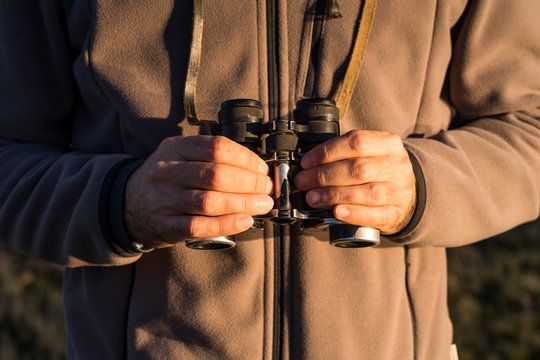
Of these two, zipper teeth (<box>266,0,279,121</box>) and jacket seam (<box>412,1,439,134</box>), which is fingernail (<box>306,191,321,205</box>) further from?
jacket seam (<box>412,1,439,134</box>)

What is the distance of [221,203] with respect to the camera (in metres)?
1.29

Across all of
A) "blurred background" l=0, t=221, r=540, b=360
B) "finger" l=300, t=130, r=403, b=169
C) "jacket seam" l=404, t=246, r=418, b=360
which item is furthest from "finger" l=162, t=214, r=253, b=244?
"blurred background" l=0, t=221, r=540, b=360

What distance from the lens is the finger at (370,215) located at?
1300 mm

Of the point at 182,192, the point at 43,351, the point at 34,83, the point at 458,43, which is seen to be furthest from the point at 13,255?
the point at 458,43

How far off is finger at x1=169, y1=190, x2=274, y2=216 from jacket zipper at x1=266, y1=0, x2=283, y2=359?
258mm

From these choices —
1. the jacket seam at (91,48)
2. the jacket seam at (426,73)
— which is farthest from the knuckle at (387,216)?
the jacket seam at (91,48)

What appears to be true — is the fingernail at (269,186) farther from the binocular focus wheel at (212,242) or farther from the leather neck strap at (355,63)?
the leather neck strap at (355,63)

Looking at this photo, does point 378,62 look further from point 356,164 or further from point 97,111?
point 97,111

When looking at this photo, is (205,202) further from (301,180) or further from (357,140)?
(357,140)

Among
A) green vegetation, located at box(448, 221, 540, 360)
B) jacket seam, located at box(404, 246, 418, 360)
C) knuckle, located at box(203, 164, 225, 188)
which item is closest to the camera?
knuckle, located at box(203, 164, 225, 188)

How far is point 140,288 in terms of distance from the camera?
164 centimetres

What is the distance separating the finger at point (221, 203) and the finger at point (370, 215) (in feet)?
0.61

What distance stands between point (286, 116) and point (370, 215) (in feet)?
1.36

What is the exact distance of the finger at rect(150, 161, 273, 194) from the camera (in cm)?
129
